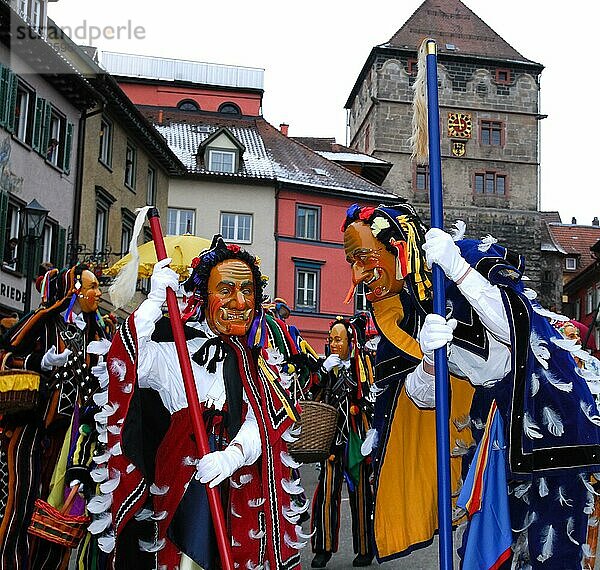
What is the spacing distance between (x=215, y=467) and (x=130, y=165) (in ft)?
74.4

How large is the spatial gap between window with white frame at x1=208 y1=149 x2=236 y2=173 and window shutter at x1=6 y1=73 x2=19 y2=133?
44.0 feet

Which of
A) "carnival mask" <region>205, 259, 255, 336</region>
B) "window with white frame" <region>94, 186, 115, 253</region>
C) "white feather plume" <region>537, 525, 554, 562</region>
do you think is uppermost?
"window with white frame" <region>94, 186, 115, 253</region>

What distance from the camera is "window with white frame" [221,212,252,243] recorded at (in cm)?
3078

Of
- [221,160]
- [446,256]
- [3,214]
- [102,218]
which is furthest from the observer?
[221,160]

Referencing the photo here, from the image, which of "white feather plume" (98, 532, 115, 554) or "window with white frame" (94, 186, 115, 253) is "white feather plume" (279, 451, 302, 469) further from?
"window with white frame" (94, 186, 115, 253)

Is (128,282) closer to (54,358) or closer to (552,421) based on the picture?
(54,358)

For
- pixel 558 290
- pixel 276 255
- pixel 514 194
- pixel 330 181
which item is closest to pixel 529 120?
pixel 514 194

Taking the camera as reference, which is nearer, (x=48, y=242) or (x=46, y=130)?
(x=46, y=130)

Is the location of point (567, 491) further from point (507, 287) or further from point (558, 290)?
point (558, 290)

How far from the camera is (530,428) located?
359cm

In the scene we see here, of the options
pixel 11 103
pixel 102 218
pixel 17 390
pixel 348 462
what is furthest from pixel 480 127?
pixel 17 390

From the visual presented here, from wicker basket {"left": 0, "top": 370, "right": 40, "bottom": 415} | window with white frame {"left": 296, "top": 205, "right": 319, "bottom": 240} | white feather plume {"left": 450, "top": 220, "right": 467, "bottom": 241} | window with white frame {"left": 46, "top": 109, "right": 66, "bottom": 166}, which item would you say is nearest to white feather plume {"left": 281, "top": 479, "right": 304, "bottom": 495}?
white feather plume {"left": 450, "top": 220, "right": 467, "bottom": 241}

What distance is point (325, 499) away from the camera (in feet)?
24.0

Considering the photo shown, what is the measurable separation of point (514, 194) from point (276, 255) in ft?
67.0
